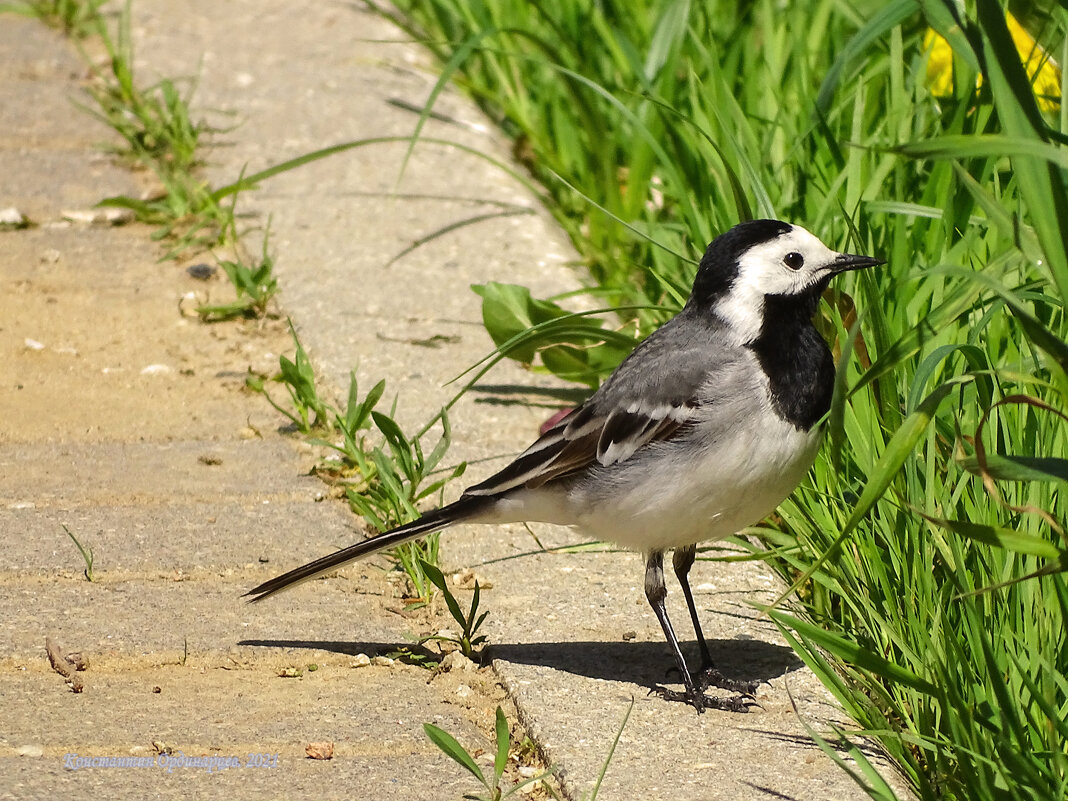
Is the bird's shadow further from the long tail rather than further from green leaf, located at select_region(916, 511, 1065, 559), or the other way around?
green leaf, located at select_region(916, 511, 1065, 559)

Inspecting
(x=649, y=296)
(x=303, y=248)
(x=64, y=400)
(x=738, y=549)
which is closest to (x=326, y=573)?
(x=738, y=549)

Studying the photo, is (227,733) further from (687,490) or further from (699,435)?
(699,435)

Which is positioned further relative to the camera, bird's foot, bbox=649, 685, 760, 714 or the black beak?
the black beak

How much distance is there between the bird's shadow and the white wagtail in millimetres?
122

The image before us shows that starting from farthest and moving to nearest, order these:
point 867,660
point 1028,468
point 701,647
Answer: point 701,647 → point 867,660 → point 1028,468

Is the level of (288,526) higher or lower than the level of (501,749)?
lower

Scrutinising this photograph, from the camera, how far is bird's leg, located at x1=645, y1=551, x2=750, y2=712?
3.55 meters

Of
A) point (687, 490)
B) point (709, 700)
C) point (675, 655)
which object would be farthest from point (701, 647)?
point (687, 490)

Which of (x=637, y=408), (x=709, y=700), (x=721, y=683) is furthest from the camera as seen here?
(x=637, y=408)

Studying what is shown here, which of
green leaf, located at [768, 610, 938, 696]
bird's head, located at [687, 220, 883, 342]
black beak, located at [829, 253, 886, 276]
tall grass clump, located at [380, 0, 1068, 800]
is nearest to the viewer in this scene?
tall grass clump, located at [380, 0, 1068, 800]

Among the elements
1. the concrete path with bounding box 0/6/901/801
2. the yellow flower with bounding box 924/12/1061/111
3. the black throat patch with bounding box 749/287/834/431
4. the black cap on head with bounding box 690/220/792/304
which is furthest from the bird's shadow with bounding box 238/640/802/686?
the yellow flower with bounding box 924/12/1061/111

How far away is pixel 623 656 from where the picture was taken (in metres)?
3.90

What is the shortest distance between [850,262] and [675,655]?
3.62 ft

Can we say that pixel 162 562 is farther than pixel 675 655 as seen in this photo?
Yes
